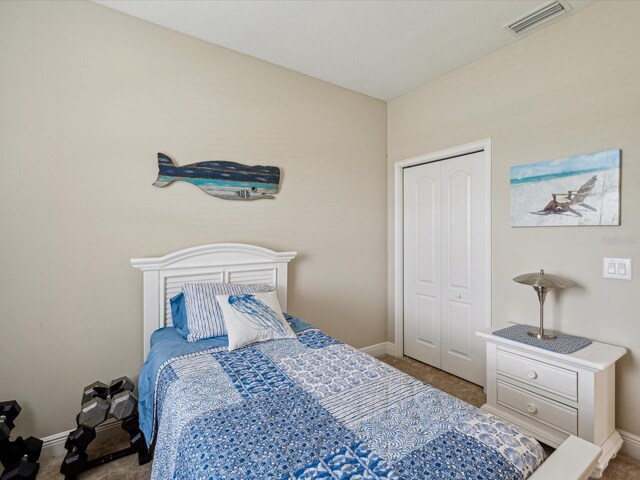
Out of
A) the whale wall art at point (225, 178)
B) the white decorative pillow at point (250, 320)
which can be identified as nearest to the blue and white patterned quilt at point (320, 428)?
the white decorative pillow at point (250, 320)

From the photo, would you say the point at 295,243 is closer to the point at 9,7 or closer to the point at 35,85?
the point at 35,85

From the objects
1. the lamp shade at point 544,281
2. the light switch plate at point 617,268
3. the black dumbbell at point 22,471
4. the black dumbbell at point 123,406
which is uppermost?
the light switch plate at point 617,268

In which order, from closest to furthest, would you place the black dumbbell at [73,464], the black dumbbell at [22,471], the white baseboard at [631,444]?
the black dumbbell at [22,471], the black dumbbell at [73,464], the white baseboard at [631,444]

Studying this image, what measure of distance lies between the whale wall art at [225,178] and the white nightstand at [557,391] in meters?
1.94

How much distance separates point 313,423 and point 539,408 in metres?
1.65

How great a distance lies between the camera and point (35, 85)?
6.20 ft

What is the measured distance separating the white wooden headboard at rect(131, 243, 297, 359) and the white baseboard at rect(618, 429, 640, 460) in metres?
2.33

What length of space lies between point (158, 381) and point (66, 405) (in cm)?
85

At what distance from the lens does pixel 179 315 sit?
215cm

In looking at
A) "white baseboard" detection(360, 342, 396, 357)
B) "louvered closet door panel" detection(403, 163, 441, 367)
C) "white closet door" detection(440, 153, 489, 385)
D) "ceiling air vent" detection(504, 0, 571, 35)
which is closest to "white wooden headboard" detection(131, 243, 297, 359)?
"white baseboard" detection(360, 342, 396, 357)

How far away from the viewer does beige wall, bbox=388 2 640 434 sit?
1.96 m

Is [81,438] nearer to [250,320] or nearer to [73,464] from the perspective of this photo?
[73,464]

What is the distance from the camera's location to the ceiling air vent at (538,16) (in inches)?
81.4

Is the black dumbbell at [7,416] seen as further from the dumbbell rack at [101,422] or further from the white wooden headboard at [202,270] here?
the white wooden headboard at [202,270]
